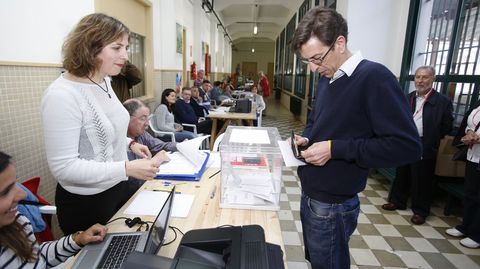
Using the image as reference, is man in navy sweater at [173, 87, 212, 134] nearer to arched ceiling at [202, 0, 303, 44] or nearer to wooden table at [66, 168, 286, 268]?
wooden table at [66, 168, 286, 268]

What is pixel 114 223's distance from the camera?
1.23 metres

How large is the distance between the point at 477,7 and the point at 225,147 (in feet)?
10.1

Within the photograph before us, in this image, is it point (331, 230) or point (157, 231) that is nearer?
point (157, 231)

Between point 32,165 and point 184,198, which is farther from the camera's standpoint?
point 32,165

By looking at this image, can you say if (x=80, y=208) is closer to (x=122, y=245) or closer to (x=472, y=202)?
(x=122, y=245)

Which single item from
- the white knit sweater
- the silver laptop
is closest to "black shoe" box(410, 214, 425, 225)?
the silver laptop

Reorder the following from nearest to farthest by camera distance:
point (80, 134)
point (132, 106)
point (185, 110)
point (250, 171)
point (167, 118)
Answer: point (80, 134), point (250, 171), point (132, 106), point (167, 118), point (185, 110)

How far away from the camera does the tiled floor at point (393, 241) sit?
219 cm

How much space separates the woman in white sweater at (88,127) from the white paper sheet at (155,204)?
0.45 feet

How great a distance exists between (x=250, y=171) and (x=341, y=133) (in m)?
0.57

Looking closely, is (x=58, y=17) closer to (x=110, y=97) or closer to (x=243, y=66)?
(x=110, y=97)

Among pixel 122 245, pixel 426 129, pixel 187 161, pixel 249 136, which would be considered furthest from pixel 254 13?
pixel 122 245

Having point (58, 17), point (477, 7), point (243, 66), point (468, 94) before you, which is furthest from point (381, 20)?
point (243, 66)

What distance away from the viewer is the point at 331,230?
4.06 ft
